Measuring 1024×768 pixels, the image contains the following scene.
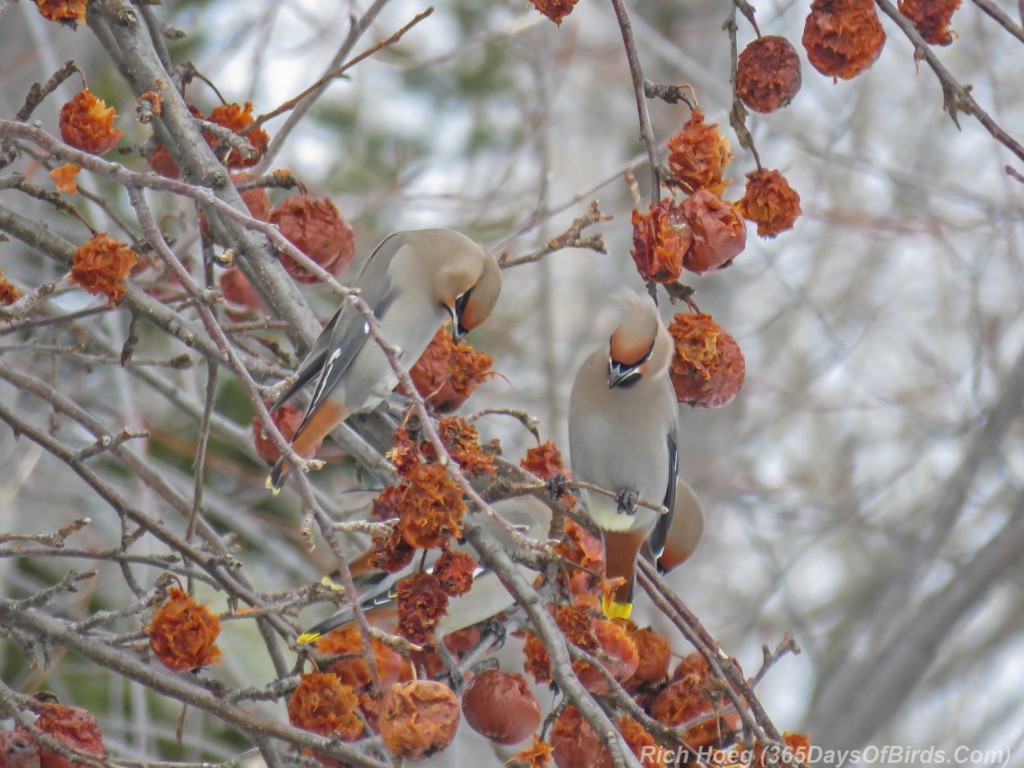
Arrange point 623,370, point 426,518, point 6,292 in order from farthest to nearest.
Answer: point 623,370 → point 6,292 → point 426,518

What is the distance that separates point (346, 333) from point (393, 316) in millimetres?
220

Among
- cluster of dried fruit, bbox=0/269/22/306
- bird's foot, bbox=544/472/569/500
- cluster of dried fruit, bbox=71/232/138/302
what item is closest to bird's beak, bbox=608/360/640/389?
bird's foot, bbox=544/472/569/500

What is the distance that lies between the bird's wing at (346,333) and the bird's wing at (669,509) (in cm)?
77

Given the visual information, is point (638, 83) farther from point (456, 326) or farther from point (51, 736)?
point (51, 736)

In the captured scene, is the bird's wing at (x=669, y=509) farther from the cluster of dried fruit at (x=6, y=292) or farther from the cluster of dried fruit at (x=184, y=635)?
the cluster of dried fruit at (x=6, y=292)

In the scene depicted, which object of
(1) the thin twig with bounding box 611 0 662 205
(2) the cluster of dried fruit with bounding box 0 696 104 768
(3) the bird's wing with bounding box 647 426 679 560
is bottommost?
(2) the cluster of dried fruit with bounding box 0 696 104 768

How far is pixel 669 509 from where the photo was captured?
3076 millimetres

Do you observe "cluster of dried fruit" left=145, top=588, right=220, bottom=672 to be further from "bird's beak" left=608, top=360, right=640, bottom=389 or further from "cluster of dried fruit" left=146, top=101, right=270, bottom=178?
"bird's beak" left=608, top=360, right=640, bottom=389

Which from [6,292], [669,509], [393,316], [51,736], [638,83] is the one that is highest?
[393,316]

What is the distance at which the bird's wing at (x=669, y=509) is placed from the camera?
305cm

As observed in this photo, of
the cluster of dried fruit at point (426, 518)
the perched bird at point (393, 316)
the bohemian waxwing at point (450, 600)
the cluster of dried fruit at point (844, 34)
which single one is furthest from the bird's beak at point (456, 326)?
the cluster of dried fruit at point (844, 34)

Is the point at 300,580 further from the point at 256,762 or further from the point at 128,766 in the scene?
the point at 128,766

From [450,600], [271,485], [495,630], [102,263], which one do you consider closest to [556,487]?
[495,630]

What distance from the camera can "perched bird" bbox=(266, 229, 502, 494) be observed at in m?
2.63
